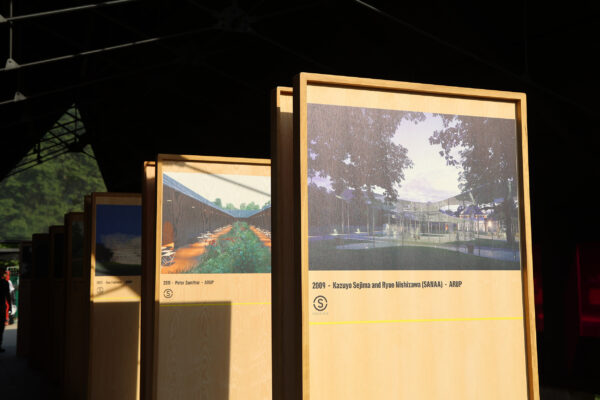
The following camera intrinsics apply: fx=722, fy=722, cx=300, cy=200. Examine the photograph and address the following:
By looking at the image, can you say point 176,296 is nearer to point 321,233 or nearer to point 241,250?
point 241,250

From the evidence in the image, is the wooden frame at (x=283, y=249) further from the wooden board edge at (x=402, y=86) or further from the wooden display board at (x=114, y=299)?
the wooden display board at (x=114, y=299)

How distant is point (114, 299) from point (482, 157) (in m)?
5.33

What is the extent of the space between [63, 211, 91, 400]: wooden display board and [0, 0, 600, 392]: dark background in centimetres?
245

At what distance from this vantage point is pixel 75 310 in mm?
9570

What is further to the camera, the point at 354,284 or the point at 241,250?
the point at 241,250

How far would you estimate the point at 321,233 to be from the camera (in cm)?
302

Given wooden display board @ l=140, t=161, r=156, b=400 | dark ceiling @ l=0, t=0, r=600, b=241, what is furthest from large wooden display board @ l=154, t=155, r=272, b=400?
dark ceiling @ l=0, t=0, r=600, b=241

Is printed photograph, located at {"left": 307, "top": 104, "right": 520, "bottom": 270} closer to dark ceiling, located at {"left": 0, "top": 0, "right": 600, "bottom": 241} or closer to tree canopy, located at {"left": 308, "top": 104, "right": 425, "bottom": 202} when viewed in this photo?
tree canopy, located at {"left": 308, "top": 104, "right": 425, "bottom": 202}

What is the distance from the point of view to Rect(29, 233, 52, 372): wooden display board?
13211 mm

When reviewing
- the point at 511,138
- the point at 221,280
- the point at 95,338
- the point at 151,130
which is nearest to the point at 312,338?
the point at 511,138

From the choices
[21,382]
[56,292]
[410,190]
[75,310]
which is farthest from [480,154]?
[21,382]

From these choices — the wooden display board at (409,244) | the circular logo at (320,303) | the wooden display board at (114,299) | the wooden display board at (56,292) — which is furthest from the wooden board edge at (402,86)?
the wooden display board at (56,292)

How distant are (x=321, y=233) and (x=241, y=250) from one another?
266 cm

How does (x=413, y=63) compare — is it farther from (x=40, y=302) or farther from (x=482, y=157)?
(x=40, y=302)
